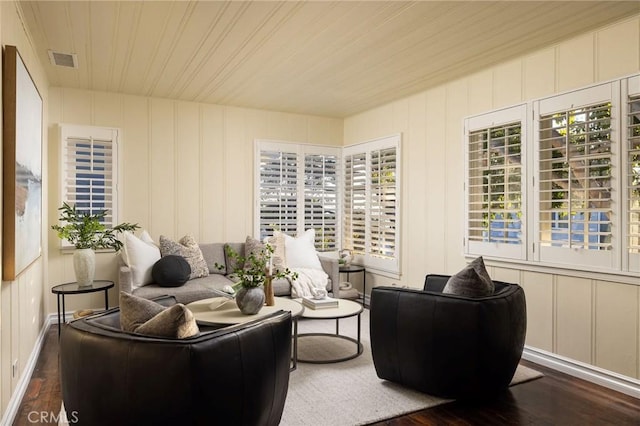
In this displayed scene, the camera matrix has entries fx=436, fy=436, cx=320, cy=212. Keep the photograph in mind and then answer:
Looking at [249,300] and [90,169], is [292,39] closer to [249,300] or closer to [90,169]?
[249,300]

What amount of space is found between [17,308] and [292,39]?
2.67 metres

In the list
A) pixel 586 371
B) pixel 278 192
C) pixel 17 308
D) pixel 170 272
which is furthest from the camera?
pixel 278 192

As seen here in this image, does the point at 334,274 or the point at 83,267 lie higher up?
the point at 83,267

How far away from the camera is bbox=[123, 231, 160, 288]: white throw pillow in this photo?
429cm

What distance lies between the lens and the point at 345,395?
9.57ft

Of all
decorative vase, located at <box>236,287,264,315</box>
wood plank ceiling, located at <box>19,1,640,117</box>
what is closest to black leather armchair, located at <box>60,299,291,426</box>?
decorative vase, located at <box>236,287,264,315</box>

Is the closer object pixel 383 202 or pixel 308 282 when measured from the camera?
pixel 308 282

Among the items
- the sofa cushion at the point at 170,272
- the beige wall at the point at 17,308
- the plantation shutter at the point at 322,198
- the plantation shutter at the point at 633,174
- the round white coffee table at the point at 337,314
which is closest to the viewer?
the beige wall at the point at 17,308

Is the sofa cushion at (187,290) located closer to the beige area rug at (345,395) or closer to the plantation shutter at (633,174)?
the beige area rug at (345,395)

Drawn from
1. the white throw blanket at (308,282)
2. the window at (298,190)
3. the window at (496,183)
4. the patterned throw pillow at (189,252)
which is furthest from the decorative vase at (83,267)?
the window at (496,183)

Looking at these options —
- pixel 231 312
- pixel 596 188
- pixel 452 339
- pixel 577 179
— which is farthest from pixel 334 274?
pixel 596 188

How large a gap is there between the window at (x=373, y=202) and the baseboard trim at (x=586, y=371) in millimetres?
1817

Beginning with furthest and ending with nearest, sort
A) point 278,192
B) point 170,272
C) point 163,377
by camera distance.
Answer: point 278,192 < point 170,272 < point 163,377

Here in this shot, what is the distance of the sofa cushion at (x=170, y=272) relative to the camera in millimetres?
4215
